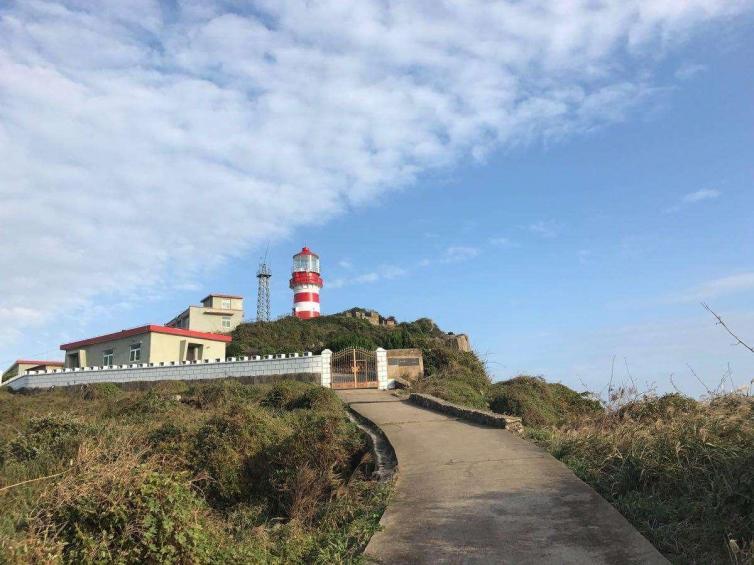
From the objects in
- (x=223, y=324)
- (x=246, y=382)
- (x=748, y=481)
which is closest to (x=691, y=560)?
(x=748, y=481)

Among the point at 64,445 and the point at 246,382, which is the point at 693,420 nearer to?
the point at 64,445

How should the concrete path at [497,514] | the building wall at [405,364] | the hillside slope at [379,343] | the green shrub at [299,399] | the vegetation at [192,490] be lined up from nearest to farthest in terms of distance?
the concrete path at [497,514] → the vegetation at [192,490] → the green shrub at [299,399] → the hillside slope at [379,343] → the building wall at [405,364]

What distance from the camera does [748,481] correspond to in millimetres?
5180

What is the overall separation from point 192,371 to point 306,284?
22.8 metres

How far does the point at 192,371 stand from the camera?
25.1m

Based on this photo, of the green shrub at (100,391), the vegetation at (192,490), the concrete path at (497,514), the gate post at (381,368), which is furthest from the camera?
the gate post at (381,368)

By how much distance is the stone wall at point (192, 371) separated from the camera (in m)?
23.1

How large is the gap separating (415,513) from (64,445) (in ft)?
22.1

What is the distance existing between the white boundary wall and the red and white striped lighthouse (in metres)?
21.1

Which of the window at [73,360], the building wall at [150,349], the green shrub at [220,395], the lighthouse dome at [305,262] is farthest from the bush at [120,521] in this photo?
the lighthouse dome at [305,262]

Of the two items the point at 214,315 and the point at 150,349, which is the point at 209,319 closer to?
the point at 214,315

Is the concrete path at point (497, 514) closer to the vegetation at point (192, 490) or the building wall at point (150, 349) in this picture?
the vegetation at point (192, 490)

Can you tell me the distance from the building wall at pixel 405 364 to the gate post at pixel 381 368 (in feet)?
1.95

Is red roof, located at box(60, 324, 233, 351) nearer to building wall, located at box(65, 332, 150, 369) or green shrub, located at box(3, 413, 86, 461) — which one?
building wall, located at box(65, 332, 150, 369)
